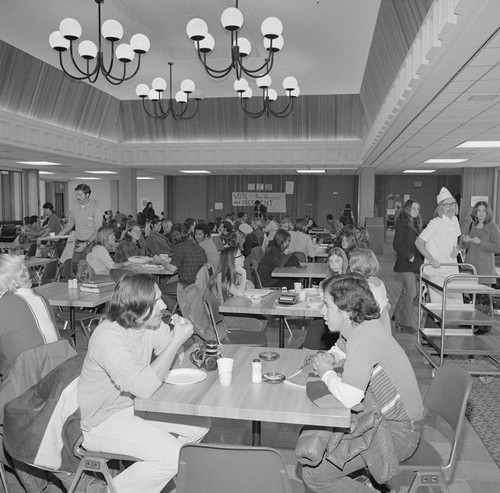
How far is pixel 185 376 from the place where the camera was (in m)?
2.67

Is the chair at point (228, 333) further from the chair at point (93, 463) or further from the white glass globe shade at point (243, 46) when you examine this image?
the white glass globe shade at point (243, 46)

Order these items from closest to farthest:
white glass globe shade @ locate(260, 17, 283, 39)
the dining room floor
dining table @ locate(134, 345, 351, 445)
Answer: dining table @ locate(134, 345, 351, 445) < the dining room floor < white glass globe shade @ locate(260, 17, 283, 39)

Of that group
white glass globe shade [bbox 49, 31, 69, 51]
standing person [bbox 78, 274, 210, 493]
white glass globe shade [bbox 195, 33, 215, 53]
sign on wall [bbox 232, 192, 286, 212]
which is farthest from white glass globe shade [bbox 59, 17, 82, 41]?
sign on wall [bbox 232, 192, 286, 212]

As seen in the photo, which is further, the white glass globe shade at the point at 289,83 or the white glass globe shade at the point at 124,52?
the white glass globe shade at the point at 289,83

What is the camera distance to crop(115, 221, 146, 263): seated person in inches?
279

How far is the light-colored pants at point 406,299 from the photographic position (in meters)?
6.34

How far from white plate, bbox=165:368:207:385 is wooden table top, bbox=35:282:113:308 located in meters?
2.15

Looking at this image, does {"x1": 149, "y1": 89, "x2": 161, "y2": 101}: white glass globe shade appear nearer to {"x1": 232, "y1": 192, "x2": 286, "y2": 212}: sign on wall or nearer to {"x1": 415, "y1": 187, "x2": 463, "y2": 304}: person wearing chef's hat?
{"x1": 415, "y1": 187, "x2": 463, "y2": 304}: person wearing chef's hat

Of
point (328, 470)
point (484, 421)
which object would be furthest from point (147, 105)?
point (328, 470)

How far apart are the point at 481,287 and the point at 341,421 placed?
11.1ft

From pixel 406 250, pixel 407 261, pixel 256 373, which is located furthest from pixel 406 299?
pixel 256 373

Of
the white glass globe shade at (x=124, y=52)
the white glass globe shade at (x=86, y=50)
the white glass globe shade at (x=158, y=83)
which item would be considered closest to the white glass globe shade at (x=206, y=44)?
the white glass globe shade at (x=124, y=52)

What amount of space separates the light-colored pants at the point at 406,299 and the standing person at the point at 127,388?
14.4 ft

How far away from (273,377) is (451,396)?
0.88 m
